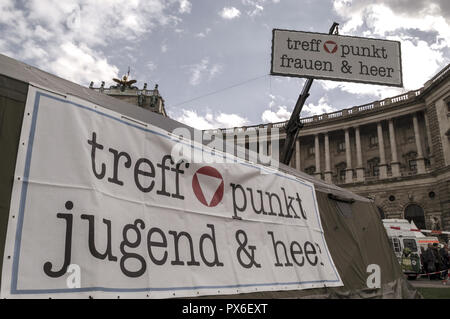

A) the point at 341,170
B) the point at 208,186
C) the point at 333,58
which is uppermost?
the point at 341,170

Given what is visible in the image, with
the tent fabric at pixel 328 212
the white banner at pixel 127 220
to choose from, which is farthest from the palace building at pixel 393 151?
the white banner at pixel 127 220

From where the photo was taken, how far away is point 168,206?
3.55 metres

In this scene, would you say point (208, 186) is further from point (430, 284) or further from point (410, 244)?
point (410, 244)

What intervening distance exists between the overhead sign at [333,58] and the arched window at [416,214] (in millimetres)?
35506

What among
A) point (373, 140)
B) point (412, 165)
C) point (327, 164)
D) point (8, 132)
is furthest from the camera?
point (327, 164)

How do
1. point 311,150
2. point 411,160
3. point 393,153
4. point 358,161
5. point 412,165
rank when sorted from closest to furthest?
1. point 412,165
2. point 411,160
3. point 393,153
4. point 358,161
5. point 311,150

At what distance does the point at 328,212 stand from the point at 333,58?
10.3 ft

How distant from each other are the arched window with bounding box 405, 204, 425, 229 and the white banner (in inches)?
1489

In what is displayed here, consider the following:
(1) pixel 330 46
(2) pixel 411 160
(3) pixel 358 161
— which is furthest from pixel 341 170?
A: (1) pixel 330 46

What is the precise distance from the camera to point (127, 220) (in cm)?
314

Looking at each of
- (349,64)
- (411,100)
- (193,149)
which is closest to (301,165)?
(411,100)
